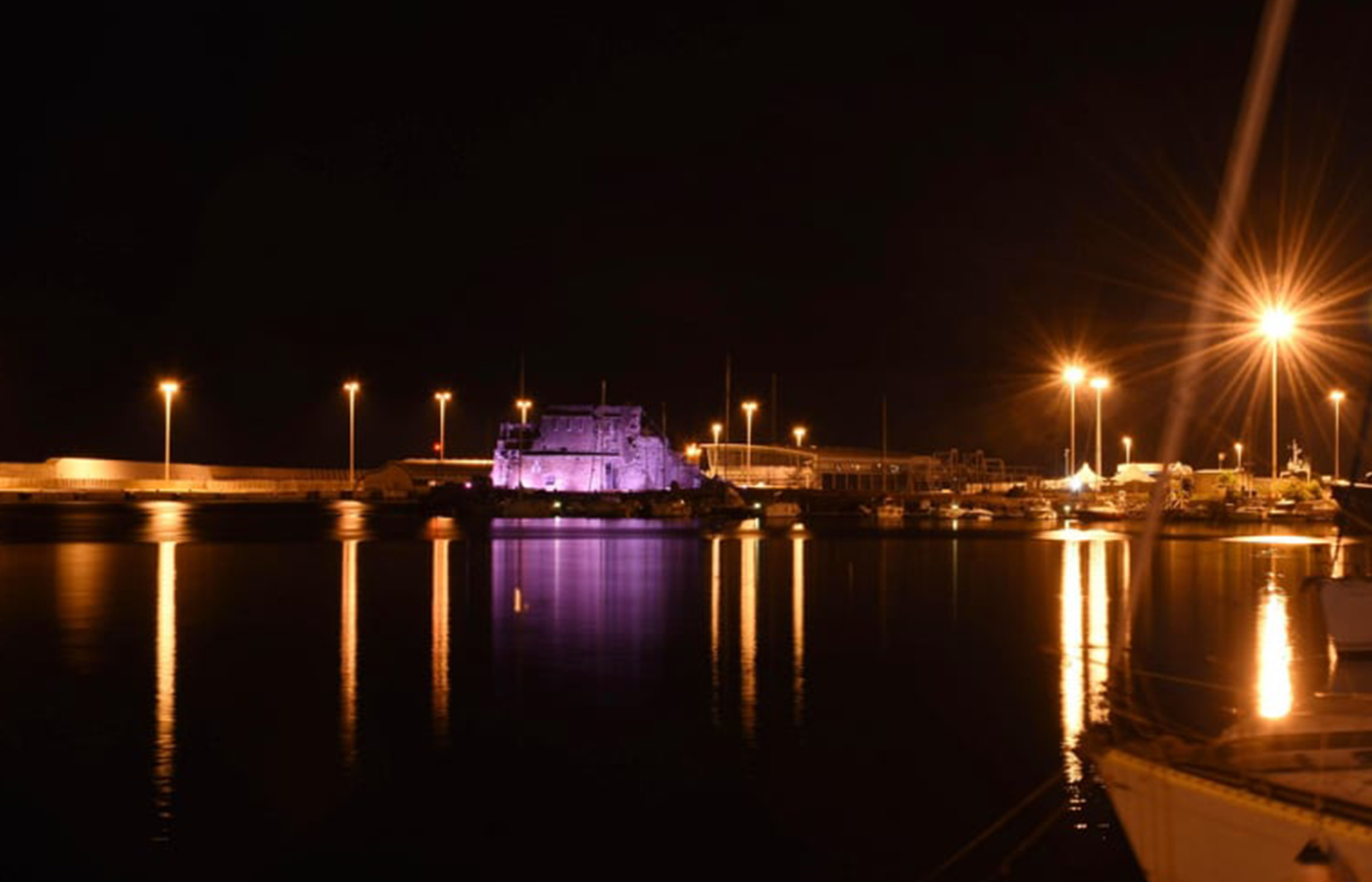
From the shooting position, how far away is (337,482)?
13262 cm

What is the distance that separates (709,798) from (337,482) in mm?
120811

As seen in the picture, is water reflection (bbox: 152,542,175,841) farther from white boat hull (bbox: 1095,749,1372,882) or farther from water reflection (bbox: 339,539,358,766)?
white boat hull (bbox: 1095,749,1372,882)

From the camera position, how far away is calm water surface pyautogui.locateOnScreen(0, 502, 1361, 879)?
14.0m

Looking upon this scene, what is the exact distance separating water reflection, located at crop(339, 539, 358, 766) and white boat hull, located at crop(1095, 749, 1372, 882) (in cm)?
936

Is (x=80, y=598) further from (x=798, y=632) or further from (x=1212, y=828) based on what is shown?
(x=1212, y=828)

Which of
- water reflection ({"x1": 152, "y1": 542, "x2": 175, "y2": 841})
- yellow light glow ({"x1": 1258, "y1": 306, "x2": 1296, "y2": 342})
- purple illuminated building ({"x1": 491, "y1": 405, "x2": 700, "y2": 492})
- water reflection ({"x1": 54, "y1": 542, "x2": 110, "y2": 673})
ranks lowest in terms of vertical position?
water reflection ({"x1": 152, "y1": 542, "x2": 175, "y2": 841})

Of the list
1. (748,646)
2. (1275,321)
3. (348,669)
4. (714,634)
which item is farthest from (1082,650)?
(1275,321)

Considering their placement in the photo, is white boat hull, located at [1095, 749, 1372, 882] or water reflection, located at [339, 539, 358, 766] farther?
water reflection, located at [339, 539, 358, 766]

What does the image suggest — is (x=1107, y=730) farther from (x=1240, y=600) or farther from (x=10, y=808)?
(x=1240, y=600)

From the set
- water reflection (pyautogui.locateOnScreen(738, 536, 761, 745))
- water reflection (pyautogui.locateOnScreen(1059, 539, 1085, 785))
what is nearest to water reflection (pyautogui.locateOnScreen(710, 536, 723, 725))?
water reflection (pyautogui.locateOnScreen(738, 536, 761, 745))

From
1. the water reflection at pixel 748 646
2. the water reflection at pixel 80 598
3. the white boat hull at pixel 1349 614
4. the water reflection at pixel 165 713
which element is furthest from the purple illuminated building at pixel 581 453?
the white boat hull at pixel 1349 614

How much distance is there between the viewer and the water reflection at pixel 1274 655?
20.0 m

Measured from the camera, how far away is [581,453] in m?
127

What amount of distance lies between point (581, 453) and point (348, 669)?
340 feet
